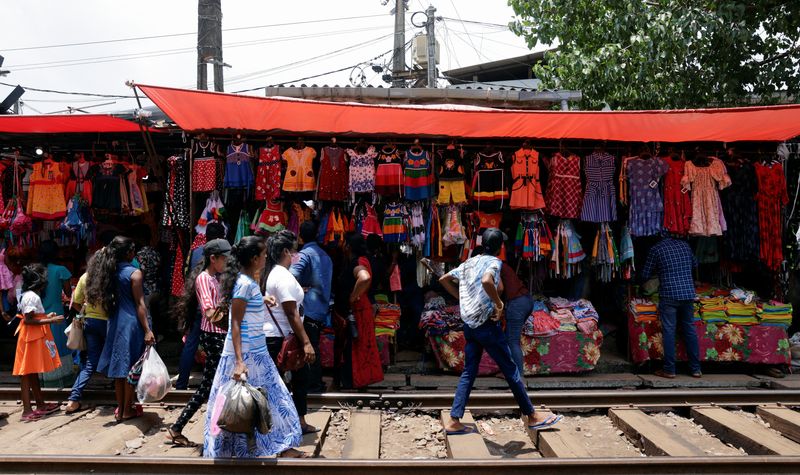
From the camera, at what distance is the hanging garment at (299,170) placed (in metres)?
7.43

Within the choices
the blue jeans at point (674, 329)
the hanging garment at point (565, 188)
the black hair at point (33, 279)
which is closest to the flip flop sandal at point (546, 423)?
the blue jeans at point (674, 329)

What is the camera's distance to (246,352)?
4250 mm

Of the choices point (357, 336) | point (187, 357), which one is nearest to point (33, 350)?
point (187, 357)

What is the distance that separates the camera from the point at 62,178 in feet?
26.4

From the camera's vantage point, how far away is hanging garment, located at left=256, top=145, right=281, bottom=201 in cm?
745

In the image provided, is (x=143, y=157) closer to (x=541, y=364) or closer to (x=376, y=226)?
(x=376, y=226)

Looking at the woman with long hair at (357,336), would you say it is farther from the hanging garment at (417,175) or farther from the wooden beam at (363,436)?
the hanging garment at (417,175)

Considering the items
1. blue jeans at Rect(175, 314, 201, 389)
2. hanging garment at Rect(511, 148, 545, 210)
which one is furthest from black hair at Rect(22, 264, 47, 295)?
hanging garment at Rect(511, 148, 545, 210)

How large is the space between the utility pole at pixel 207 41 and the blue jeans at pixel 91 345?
7.71m

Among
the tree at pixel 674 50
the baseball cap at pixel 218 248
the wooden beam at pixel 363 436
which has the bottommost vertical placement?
the wooden beam at pixel 363 436

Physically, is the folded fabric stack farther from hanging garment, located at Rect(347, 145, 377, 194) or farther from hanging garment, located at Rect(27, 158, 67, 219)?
hanging garment, located at Rect(27, 158, 67, 219)

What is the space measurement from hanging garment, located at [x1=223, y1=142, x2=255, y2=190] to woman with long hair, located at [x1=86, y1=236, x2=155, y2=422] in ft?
6.42

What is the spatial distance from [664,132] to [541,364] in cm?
339

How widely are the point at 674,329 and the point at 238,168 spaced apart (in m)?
6.08
